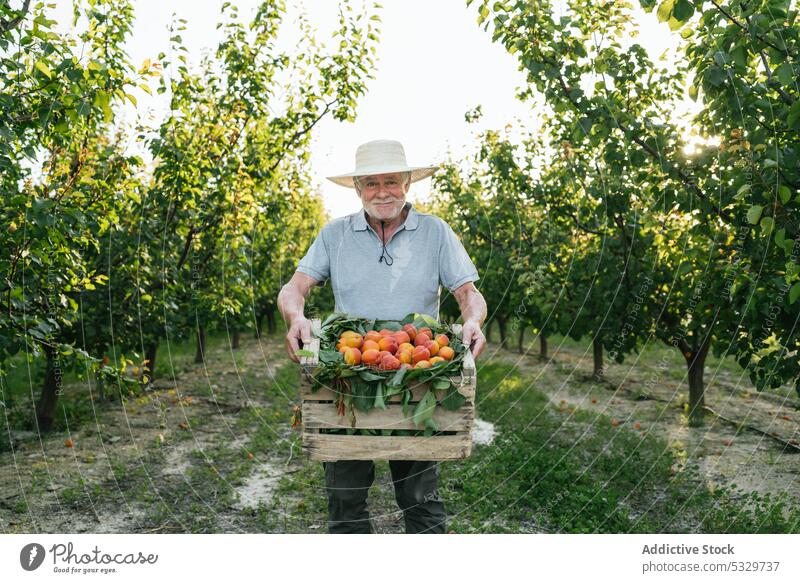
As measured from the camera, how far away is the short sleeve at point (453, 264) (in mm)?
4125

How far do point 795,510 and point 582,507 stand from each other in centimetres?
158

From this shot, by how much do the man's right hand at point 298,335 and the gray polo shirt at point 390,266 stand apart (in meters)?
0.52

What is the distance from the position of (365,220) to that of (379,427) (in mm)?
1328

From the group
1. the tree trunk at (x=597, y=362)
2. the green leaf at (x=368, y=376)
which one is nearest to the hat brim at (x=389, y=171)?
the green leaf at (x=368, y=376)

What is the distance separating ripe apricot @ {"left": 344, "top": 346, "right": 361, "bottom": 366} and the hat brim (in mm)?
1014

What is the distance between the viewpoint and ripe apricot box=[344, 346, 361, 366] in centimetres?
347

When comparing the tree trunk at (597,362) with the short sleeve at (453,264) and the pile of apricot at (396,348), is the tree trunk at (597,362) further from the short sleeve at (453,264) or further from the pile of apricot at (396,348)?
the pile of apricot at (396,348)

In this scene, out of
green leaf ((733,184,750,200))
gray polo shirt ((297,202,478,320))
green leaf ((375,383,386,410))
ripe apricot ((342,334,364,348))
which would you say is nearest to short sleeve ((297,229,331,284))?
gray polo shirt ((297,202,478,320))

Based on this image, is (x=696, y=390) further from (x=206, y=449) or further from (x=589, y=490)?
(x=206, y=449)

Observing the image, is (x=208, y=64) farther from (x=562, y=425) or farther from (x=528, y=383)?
(x=528, y=383)

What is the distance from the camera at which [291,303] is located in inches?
157

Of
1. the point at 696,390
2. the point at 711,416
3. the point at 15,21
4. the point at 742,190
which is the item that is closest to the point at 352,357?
the point at 742,190

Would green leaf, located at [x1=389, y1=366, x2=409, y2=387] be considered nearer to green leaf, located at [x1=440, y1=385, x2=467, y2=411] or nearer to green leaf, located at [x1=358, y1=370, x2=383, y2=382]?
green leaf, located at [x1=358, y1=370, x2=383, y2=382]

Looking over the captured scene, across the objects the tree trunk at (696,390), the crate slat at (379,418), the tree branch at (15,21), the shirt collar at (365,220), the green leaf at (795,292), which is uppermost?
the tree branch at (15,21)
